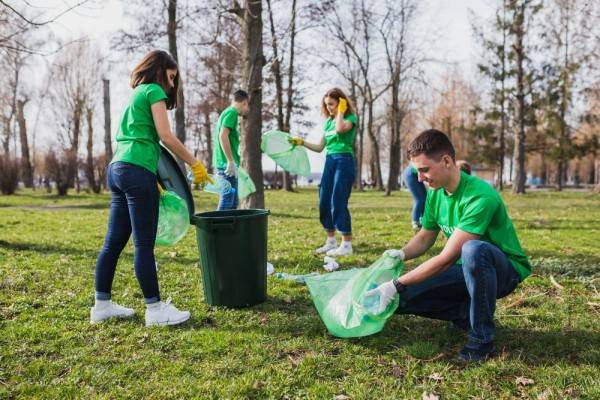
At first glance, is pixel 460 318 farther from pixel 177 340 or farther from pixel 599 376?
pixel 177 340

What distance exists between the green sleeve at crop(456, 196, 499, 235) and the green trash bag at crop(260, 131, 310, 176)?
3.00m

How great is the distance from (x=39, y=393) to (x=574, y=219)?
9.26 metres

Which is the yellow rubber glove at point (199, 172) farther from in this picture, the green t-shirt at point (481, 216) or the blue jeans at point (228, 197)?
the green t-shirt at point (481, 216)

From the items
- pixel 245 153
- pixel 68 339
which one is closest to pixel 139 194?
pixel 68 339

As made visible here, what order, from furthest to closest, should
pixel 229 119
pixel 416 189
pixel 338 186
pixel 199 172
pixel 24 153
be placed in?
pixel 24 153 → pixel 416 189 → pixel 338 186 → pixel 229 119 → pixel 199 172

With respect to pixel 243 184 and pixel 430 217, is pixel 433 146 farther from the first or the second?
pixel 243 184

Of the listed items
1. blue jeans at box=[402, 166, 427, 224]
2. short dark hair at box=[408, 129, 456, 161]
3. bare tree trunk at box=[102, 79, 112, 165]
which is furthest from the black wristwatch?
bare tree trunk at box=[102, 79, 112, 165]

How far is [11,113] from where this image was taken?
2900 centimetres

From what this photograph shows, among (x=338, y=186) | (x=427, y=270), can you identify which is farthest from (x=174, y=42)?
(x=427, y=270)

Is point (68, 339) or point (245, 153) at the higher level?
point (245, 153)

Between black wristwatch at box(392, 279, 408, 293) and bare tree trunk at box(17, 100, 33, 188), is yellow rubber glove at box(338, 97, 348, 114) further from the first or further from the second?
bare tree trunk at box(17, 100, 33, 188)

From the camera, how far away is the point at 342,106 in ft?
15.5

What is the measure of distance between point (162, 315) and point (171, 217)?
2.21 ft

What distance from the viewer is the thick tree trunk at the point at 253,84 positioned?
24.9 ft
